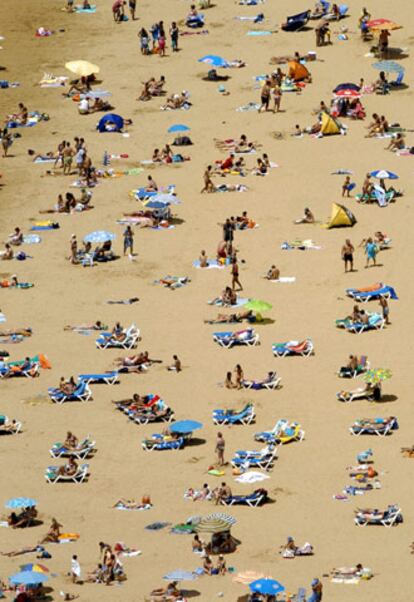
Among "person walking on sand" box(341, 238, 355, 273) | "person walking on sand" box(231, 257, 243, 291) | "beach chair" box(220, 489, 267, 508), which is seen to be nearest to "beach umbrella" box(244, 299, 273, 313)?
"person walking on sand" box(231, 257, 243, 291)

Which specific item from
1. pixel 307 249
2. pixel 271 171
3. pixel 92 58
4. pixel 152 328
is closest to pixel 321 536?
pixel 152 328

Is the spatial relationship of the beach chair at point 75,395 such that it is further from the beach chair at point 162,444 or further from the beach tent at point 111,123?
the beach tent at point 111,123

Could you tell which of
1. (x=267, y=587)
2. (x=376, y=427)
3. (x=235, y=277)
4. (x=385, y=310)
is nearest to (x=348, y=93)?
(x=235, y=277)

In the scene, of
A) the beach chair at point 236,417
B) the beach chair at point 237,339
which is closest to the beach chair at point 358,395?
the beach chair at point 236,417

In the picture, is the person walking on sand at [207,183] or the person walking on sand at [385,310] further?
the person walking on sand at [207,183]

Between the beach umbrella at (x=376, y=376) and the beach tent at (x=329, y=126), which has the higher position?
the beach tent at (x=329, y=126)

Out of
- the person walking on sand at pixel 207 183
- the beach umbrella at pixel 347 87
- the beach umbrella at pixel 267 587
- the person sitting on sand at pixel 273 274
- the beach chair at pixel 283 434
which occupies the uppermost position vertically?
the beach umbrella at pixel 347 87

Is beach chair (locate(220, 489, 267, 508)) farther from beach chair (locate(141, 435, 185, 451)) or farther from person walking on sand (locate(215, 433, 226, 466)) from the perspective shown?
beach chair (locate(141, 435, 185, 451))
